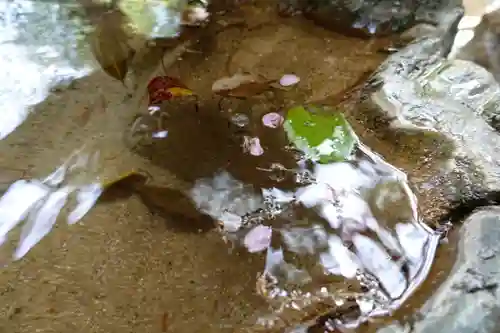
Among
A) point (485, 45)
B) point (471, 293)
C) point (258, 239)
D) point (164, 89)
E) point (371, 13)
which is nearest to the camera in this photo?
point (471, 293)

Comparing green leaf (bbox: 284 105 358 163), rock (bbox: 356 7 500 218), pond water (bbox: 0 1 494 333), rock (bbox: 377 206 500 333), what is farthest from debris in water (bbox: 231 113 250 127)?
rock (bbox: 377 206 500 333)

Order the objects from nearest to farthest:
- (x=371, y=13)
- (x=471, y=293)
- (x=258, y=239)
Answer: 1. (x=471, y=293)
2. (x=258, y=239)
3. (x=371, y=13)

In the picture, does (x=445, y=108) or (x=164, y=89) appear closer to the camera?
(x=445, y=108)

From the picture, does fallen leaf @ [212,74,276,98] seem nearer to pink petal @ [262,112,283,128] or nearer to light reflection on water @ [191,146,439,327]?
pink petal @ [262,112,283,128]

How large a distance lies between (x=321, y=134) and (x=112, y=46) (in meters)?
0.73

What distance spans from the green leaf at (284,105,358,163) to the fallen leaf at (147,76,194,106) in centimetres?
31

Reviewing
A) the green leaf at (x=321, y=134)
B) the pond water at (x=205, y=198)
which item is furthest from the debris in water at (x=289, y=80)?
the green leaf at (x=321, y=134)

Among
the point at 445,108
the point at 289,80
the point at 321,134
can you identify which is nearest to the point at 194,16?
the point at 289,80

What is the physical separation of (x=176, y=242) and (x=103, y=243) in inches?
6.7

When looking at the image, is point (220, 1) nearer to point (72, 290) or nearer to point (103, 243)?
point (103, 243)

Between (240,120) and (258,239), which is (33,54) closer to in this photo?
(240,120)

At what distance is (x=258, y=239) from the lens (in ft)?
4.51

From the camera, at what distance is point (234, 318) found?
1.25 meters

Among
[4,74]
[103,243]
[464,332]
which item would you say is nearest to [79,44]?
[4,74]
